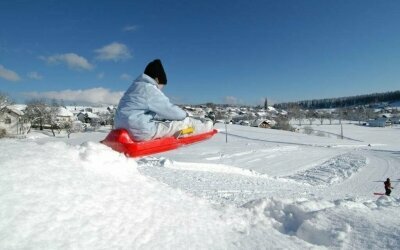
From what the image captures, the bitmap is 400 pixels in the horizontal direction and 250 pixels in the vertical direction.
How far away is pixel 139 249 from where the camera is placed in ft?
10.1

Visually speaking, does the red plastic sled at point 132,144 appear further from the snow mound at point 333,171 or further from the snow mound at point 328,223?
the snow mound at point 333,171

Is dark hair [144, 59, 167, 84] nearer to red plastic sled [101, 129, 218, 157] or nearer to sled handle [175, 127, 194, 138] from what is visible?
red plastic sled [101, 129, 218, 157]

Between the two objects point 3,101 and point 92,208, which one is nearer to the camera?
point 92,208

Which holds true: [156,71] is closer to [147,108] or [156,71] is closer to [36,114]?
[147,108]

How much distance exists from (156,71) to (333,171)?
25.9 meters

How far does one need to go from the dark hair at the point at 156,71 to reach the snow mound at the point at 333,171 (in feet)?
62.3

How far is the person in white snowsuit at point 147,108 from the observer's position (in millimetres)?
6375

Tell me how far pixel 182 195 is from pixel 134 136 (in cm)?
229

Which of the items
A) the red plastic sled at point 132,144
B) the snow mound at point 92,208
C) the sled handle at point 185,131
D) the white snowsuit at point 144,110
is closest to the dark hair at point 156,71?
the white snowsuit at point 144,110

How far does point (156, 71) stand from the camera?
6.79 meters

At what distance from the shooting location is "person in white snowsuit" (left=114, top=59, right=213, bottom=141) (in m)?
6.38

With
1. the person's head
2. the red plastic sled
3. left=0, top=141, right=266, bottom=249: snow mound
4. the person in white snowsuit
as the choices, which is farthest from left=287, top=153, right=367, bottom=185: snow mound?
left=0, top=141, right=266, bottom=249: snow mound

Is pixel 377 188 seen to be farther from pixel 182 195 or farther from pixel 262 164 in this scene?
pixel 182 195

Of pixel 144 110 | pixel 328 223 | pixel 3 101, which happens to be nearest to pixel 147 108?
pixel 144 110
